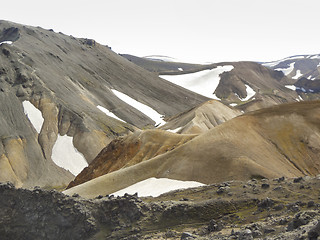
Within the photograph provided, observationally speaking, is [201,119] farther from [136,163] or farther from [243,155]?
[243,155]

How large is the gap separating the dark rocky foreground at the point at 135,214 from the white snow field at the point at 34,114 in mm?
82208

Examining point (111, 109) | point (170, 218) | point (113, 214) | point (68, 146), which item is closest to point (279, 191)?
point (170, 218)

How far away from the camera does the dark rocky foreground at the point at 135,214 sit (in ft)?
85.0

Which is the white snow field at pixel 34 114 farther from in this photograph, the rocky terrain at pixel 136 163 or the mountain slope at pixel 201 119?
the mountain slope at pixel 201 119

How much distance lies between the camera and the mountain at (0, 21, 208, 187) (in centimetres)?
9919

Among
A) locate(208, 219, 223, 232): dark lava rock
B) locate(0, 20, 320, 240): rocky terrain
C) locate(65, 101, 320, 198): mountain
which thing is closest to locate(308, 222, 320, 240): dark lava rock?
locate(0, 20, 320, 240): rocky terrain

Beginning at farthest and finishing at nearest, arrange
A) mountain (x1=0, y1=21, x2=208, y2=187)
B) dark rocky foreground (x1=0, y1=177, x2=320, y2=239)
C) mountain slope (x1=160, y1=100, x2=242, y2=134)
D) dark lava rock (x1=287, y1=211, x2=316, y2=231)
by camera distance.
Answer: mountain slope (x1=160, y1=100, x2=242, y2=134)
mountain (x1=0, y1=21, x2=208, y2=187)
dark rocky foreground (x1=0, y1=177, x2=320, y2=239)
dark lava rock (x1=287, y1=211, x2=316, y2=231)

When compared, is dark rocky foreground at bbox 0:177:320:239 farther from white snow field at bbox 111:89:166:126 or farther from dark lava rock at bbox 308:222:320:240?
white snow field at bbox 111:89:166:126

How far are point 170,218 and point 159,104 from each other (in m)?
143

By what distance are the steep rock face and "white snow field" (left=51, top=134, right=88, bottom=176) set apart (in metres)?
28.9

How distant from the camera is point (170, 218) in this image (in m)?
27.0

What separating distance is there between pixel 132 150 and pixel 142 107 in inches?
3411

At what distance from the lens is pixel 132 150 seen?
71188 millimetres

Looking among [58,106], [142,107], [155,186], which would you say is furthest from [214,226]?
[142,107]
